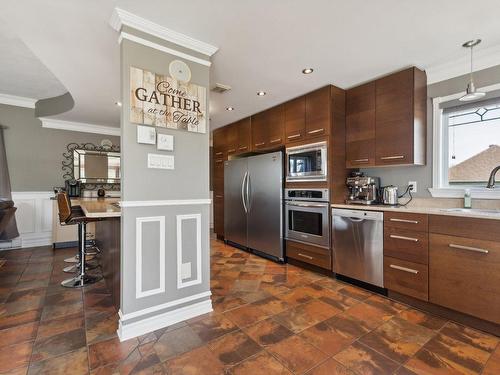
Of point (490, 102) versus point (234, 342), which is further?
point (490, 102)

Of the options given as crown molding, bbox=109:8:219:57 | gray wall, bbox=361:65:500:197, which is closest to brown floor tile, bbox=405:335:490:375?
gray wall, bbox=361:65:500:197

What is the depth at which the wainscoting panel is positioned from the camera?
13.3 ft

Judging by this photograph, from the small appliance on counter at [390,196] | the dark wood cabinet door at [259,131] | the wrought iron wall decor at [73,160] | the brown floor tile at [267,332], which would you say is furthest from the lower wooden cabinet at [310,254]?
the wrought iron wall decor at [73,160]

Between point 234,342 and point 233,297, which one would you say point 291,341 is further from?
point 233,297

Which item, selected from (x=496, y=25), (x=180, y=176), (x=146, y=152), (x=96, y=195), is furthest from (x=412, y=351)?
Answer: (x=96, y=195)

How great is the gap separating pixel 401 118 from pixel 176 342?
276 centimetres

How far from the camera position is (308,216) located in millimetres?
3023

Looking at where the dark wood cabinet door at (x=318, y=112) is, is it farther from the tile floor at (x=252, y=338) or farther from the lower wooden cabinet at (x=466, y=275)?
the tile floor at (x=252, y=338)

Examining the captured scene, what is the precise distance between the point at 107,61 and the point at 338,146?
253 cm

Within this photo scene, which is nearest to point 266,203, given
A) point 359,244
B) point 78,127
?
point 359,244

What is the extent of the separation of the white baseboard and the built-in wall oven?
1463 millimetres

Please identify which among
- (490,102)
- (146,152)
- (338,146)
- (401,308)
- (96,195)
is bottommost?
(401,308)

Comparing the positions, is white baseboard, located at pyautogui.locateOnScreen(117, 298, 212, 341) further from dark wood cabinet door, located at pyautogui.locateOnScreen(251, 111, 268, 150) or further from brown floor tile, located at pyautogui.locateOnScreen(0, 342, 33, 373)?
dark wood cabinet door, located at pyautogui.locateOnScreen(251, 111, 268, 150)

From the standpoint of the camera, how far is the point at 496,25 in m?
1.82
